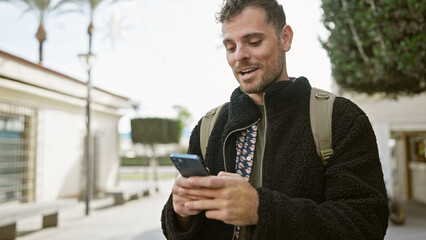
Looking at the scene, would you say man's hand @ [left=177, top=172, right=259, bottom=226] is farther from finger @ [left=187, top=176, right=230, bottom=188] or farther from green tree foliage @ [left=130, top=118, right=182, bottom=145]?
green tree foliage @ [left=130, top=118, right=182, bottom=145]

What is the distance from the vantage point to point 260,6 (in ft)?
5.48

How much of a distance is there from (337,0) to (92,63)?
8.06 metres

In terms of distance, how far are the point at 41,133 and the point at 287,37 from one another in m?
13.8

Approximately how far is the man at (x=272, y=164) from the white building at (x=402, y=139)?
13.1m

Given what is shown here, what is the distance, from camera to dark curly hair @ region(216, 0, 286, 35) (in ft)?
5.50

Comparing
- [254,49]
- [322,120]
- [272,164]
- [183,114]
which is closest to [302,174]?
[272,164]

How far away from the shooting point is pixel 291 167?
1587 mm

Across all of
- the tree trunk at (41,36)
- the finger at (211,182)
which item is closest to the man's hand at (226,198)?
the finger at (211,182)

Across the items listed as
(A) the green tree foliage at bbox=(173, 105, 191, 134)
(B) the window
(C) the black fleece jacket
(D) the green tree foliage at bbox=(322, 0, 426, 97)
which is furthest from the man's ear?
(A) the green tree foliage at bbox=(173, 105, 191, 134)

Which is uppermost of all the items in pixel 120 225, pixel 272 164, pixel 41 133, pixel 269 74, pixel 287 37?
pixel 41 133

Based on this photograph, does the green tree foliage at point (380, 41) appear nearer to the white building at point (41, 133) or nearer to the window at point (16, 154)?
the white building at point (41, 133)

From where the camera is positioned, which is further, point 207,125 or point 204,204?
point 207,125

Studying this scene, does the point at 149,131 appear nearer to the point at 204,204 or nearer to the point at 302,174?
the point at 302,174

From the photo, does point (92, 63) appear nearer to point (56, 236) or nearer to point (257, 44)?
point (56, 236)
